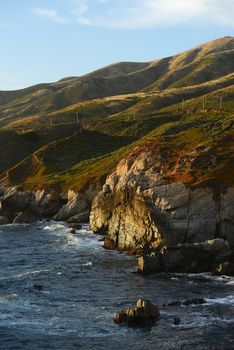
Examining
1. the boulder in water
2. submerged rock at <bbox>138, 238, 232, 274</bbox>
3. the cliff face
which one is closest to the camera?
the boulder in water

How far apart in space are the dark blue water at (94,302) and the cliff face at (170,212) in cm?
524

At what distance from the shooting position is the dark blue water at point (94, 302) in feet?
165

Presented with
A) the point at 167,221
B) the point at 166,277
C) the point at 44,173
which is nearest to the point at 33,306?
the point at 166,277

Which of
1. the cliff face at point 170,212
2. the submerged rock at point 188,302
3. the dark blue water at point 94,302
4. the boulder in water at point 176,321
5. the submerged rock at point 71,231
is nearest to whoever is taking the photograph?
the dark blue water at point 94,302

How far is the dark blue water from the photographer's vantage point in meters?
50.2

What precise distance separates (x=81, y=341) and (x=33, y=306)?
42.3 feet

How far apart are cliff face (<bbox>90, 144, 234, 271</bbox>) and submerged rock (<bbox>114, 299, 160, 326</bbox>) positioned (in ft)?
67.9

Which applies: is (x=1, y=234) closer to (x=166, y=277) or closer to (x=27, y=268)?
(x=27, y=268)

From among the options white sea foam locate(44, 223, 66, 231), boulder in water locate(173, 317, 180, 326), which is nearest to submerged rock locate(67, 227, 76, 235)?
white sea foam locate(44, 223, 66, 231)

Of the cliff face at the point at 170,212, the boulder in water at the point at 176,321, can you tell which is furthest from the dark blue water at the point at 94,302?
the cliff face at the point at 170,212

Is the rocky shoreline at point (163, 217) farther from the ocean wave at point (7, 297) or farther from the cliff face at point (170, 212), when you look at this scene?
the ocean wave at point (7, 297)

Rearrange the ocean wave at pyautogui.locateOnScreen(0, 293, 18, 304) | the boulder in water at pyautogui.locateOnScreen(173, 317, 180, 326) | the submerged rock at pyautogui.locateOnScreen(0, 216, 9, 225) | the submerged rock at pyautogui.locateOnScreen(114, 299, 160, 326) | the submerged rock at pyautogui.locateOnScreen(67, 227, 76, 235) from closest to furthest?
1. the boulder in water at pyautogui.locateOnScreen(173, 317, 180, 326)
2. the submerged rock at pyautogui.locateOnScreen(114, 299, 160, 326)
3. the ocean wave at pyautogui.locateOnScreen(0, 293, 18, 304)
4. the submerged rock at pyautogui.locateOnScreen(67, 227, 76, 235)
5. the submerged rock at pyautogui.locateOnScreen(0, 216, 9, 225)

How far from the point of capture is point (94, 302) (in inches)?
2480

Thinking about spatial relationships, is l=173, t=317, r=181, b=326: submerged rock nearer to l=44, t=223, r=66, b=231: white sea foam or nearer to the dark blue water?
the dark blue water
